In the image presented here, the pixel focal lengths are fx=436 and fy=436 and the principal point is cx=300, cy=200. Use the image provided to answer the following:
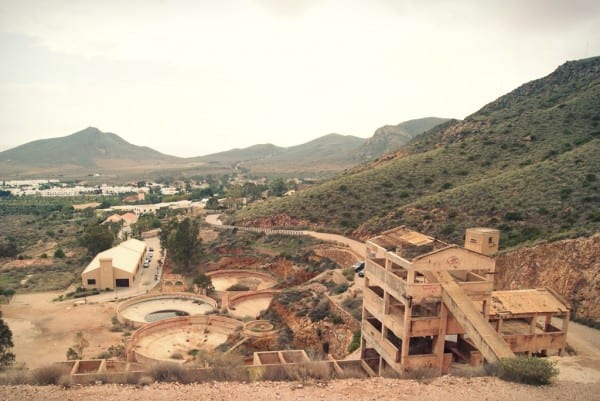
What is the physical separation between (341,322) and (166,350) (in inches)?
366

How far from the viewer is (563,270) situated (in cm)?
1952

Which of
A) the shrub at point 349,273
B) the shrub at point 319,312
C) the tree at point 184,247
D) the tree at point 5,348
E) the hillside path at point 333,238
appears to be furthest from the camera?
the tree at point 184,247

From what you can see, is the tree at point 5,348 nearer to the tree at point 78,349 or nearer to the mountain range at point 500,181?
the tree at point 78,349

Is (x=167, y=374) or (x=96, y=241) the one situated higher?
(x=167, y=374)

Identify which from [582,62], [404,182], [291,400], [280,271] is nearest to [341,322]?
[291,400]

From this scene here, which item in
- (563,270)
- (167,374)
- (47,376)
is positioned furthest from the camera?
(563,270)

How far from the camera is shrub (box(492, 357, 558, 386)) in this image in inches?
395

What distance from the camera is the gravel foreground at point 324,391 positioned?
9.50 m

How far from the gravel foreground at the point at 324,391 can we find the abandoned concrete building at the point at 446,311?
1.26 m

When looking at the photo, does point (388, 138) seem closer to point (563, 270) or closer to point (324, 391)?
point (563, 270)

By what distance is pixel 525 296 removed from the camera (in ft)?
49.4

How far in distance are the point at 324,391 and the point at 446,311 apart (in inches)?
190

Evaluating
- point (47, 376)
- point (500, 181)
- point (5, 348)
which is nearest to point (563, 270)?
point (500, 181)

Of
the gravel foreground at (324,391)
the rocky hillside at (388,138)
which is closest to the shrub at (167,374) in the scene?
the gravel foreground at (324,391)
